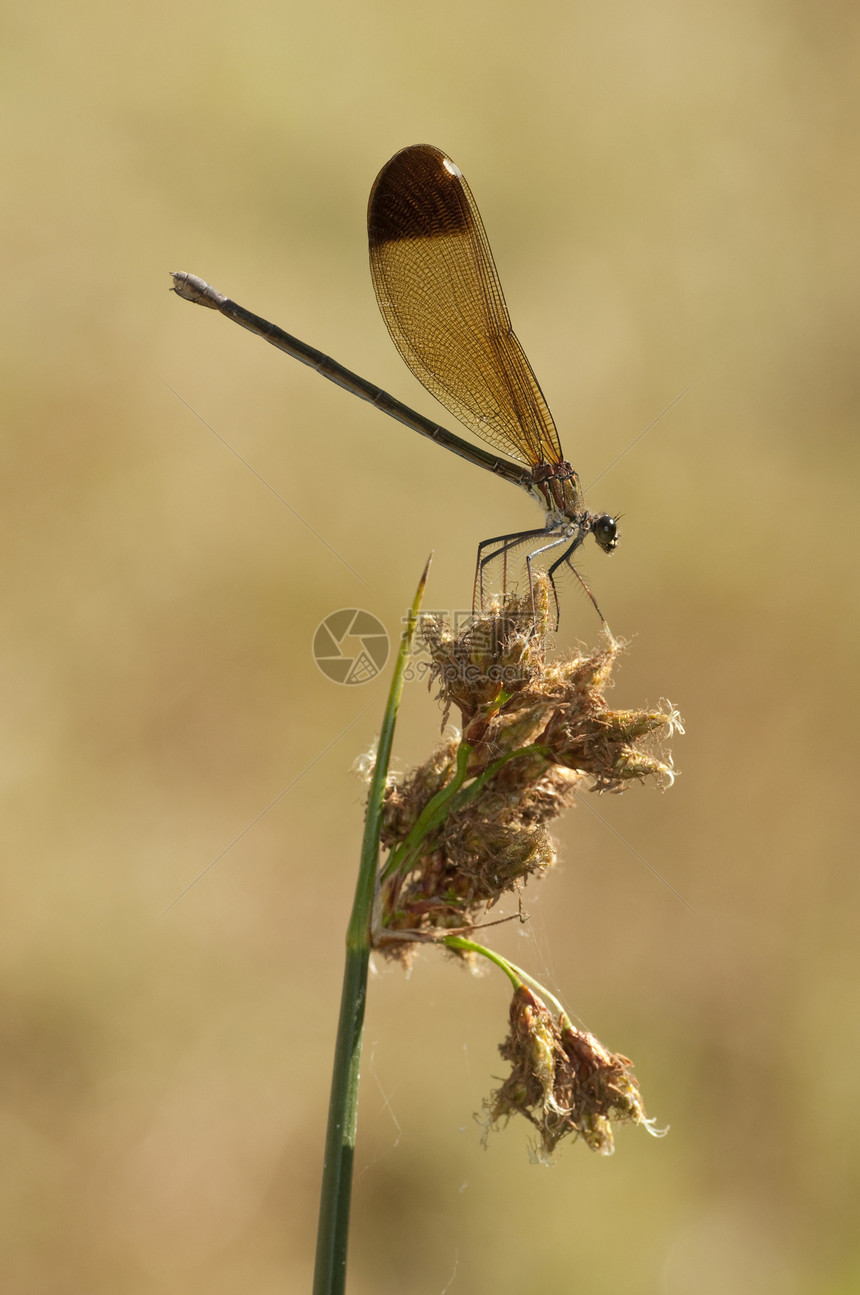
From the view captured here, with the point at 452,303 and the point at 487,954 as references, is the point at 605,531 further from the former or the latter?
the point at 487,954

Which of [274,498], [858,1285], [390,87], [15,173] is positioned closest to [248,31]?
[390,87]

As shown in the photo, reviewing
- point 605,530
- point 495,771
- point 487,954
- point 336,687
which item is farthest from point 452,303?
point 336,687

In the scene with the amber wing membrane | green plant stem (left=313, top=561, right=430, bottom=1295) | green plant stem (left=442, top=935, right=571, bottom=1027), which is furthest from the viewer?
the amber wing membrane

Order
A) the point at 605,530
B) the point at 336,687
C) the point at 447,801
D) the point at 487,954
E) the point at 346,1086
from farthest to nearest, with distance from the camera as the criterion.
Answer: the point at 336,687, the point at 605,530, the point at 447,801, the point at 487,954, the point at 346,1086

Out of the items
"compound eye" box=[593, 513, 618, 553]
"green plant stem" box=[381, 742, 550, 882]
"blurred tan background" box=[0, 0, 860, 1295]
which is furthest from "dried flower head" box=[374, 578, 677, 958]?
"compound eye" box=[593, 513, 618, 553]

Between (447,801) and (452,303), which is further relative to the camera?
(452,303)

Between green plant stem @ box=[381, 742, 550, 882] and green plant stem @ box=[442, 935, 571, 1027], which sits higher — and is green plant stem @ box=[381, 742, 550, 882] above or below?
above

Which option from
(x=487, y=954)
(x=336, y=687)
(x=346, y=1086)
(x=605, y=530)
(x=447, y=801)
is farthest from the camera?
(x=336, y=687)

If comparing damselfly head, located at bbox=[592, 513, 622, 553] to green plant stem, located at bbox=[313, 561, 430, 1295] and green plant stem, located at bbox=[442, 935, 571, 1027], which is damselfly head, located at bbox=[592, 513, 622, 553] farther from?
green plant stem, located at bbox=[313, 561, 430, 1295]
